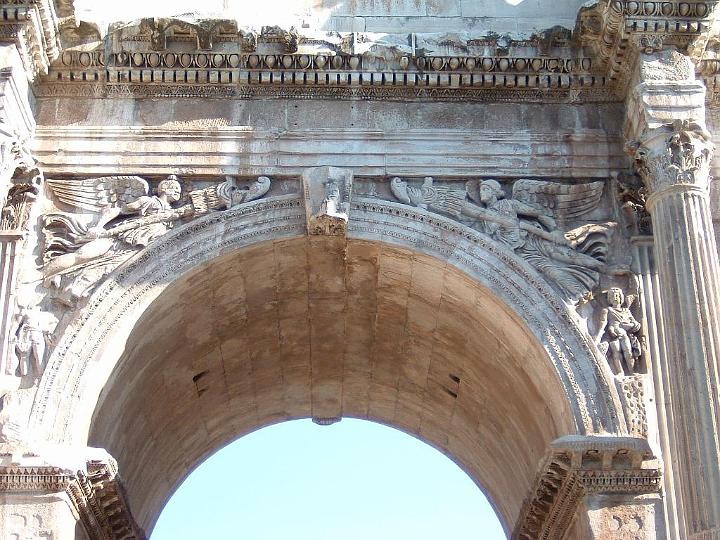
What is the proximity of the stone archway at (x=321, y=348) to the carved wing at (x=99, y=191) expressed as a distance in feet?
2.21

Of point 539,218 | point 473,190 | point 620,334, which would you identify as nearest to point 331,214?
point 473,190

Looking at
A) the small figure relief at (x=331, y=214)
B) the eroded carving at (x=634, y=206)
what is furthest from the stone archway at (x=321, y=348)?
the eroded carving at (x=634, y=206)

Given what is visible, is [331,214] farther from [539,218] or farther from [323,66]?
[539,218]

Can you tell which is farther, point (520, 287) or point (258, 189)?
point (258, 189)

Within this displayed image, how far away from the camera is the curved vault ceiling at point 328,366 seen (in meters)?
12.6

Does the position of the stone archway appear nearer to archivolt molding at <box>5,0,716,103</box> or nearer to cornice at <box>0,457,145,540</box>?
cornice at <box>0,457,145,540</box>

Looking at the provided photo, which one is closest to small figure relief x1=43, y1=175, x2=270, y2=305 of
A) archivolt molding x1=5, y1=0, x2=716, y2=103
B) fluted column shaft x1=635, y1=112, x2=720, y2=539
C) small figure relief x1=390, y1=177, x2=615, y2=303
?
archivolt molding x1=5, y1=0, x2=716, y2=103

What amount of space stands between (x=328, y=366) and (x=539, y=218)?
13.5ft

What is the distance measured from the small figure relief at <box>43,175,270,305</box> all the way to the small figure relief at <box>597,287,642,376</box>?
3586 millimetres

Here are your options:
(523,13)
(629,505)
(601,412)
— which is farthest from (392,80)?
(629,505)

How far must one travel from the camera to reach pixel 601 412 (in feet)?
37.4

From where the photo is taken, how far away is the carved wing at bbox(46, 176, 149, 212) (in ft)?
40.8

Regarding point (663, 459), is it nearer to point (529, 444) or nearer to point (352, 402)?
point (529, 444)

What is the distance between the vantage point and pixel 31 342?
11.6 metres
